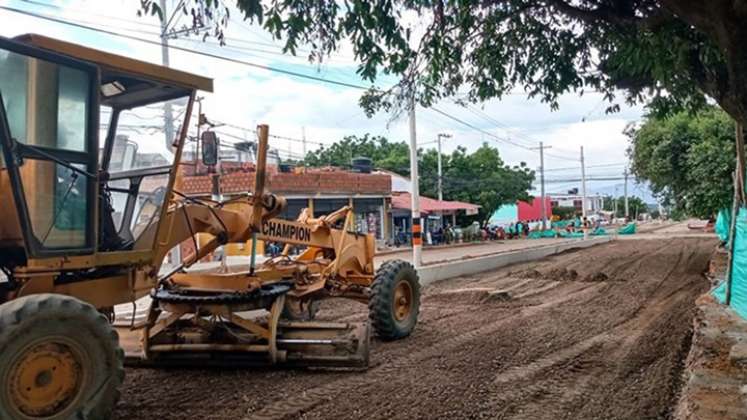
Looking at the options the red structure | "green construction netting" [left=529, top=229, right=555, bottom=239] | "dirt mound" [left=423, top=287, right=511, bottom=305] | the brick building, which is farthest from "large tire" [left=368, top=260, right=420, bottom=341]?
the red structure

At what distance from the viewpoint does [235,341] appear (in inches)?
257

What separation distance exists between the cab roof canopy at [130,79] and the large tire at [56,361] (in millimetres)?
1749

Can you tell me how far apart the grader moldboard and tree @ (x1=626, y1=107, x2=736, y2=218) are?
1256 cm

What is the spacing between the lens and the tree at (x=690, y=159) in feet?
54.1

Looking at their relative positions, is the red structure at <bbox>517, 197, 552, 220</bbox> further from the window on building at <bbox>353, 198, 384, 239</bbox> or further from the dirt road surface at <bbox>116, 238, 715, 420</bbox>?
the dirt road surface at <bbox>116, 238, 715, 420</bbox>

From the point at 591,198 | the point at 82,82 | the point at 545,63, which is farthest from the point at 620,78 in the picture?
the point at 591,198

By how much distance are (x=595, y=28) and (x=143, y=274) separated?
5386 millimetres

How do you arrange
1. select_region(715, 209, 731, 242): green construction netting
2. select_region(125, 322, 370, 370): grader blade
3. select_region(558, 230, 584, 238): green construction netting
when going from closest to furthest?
select_region(125, 322, 370, 370): grader blade → select_region(715, 209, 731, 242): green construction netting → select_region(558, 230, 584, 238): green construction netting

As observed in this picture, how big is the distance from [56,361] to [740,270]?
7611 millimetres

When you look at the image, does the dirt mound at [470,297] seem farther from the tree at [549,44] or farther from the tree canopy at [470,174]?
the tree canopy at [470,174]

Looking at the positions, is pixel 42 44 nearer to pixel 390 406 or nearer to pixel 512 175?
pixel 390 406

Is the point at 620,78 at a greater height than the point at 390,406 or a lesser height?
greater

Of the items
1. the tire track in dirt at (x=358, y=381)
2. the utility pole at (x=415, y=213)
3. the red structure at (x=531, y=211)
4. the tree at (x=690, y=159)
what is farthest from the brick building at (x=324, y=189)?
the red structure at (x=531, y=211)

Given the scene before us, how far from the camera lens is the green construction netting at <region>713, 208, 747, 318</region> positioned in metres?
7.38
